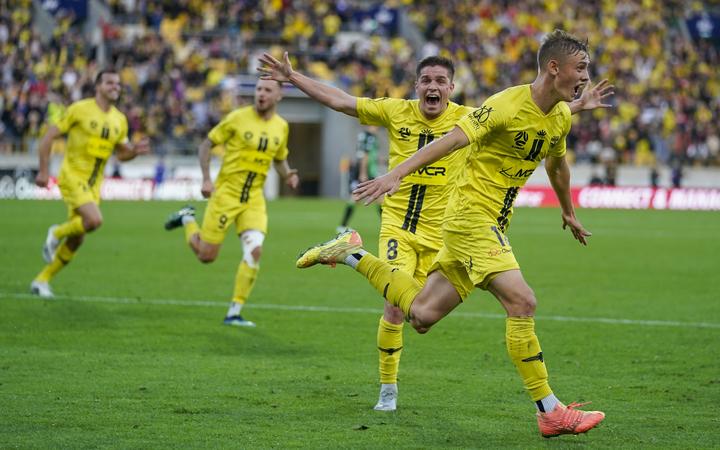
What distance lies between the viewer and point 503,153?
7.19 metres

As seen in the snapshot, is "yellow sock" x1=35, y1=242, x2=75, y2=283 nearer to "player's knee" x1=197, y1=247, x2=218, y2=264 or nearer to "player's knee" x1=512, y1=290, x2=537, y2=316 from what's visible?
"player's knee" x1=197, y1=247, x2=218, y2=264

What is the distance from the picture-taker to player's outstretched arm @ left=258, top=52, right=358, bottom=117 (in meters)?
7.98

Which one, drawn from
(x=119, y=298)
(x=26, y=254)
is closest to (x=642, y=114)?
(x=26, y=254)

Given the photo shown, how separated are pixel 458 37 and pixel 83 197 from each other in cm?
3563

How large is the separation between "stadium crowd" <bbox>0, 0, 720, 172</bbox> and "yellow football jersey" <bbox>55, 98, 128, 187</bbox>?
25019mm

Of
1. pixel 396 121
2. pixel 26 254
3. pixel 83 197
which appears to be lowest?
pixel 26 254

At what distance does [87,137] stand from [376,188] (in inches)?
326

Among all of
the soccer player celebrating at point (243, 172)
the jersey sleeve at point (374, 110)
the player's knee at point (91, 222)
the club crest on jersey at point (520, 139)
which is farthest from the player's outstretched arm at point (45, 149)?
the club crest on jersey at point (520, 139)

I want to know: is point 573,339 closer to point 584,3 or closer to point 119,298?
point 119,298

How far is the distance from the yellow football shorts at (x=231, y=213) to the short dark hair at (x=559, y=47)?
6025mm

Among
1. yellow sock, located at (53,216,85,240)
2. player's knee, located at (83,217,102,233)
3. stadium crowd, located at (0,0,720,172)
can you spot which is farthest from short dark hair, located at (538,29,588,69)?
stadium crowd, located at (0,0,720,172)

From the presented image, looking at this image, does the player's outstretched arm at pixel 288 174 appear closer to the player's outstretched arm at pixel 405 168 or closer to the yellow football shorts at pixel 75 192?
the yellow football shorts at pixel 75 192

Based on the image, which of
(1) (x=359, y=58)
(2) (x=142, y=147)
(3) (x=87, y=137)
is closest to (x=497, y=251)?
(2) (x=142, y=147)

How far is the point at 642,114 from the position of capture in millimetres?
44875
